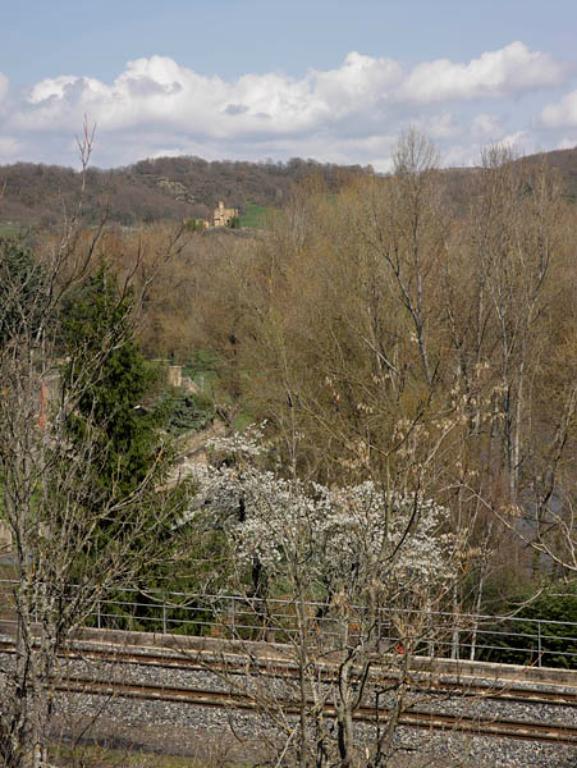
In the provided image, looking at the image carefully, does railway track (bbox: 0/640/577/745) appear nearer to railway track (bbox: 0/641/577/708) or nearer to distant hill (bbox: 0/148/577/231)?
railway track (bbox: 0/641/577/708)

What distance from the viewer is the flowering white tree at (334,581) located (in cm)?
649

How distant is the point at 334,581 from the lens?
11.7 metres

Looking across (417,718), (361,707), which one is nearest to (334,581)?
(361,707)

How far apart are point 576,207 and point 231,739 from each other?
29.7 m

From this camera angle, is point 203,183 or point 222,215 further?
point 203,183

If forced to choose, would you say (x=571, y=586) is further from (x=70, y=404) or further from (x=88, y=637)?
(x=70, y=404)

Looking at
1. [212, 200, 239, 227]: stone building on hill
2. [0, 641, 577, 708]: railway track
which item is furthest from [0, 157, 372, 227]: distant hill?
[0, 641, 577, 708]: railway track

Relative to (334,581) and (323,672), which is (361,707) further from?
(334,581)

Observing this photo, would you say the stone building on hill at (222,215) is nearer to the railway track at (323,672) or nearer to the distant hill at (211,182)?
the distant hill at (211,182)

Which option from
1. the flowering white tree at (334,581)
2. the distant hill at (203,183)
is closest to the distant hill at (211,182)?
the distant hill at (203,183)

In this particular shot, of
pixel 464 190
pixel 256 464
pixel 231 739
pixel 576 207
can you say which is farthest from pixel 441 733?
pixel 576 207

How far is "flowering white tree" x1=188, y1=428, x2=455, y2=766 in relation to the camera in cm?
649

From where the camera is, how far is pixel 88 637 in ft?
49.7

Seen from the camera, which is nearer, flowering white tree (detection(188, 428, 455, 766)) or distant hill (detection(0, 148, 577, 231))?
flowering white tree (detection(188, 428, 455, 766))
